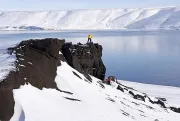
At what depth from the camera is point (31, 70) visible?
44.3 ft

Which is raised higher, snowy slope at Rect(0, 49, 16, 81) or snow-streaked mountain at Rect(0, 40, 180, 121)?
snowy slope at Rect(0, 49, 16, 81)

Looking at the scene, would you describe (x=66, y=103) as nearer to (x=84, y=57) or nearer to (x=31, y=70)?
(x=31, y=70)

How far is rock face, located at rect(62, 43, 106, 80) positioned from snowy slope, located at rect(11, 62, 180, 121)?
289 centimetres

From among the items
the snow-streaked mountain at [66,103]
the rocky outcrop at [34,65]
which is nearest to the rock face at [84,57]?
the rocky outcrop at [34,65]

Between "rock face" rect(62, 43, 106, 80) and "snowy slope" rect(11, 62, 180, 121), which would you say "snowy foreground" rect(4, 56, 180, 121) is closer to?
"snowy slope" rect(11, 62, 180, 121)

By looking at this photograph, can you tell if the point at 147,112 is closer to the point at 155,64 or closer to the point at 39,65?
the point at 39,65

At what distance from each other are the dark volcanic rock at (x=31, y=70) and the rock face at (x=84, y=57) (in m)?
5.06

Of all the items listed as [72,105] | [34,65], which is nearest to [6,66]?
[34,65]

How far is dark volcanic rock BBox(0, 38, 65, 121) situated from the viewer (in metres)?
10.2

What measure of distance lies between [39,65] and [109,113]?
392 cm

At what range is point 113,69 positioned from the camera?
4431 centimetres

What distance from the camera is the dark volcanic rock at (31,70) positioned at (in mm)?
10227

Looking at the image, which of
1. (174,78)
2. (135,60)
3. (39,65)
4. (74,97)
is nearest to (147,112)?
(74,97)

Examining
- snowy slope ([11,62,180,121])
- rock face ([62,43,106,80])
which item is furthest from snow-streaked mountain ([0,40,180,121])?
rock face ([62,43,106,80])
